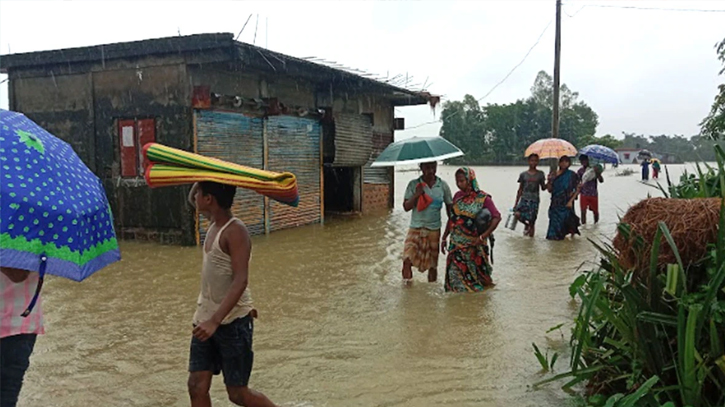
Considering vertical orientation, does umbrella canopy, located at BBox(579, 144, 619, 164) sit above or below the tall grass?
above

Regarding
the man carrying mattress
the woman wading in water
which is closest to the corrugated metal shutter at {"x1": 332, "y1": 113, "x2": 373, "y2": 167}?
the woman wading in water

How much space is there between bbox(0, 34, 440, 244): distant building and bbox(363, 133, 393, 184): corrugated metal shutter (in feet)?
11.4

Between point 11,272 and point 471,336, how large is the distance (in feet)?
12.2

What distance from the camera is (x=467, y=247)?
20.6 ft

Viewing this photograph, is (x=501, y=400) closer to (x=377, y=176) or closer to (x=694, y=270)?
(x=694, y=270)

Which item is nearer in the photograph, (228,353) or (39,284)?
(39,284)

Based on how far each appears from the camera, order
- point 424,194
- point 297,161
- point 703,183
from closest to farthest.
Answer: point 703,183 < point 424,194 < point 297,161

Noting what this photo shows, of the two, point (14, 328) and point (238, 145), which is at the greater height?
point (238, 145)

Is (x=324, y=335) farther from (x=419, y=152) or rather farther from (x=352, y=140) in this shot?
(x=352, y=140)

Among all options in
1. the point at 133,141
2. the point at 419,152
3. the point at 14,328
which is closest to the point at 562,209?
the point at 419,152

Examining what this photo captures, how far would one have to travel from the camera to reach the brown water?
3.92 m

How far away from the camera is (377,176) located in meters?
Answer: 16.7

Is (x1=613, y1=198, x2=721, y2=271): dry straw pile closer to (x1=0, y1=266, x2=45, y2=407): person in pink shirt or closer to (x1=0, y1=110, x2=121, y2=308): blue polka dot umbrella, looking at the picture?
(x1=0, y1=110, x2=121, y2=308): blue polka dot umbrella

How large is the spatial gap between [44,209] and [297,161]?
10.6 metres
